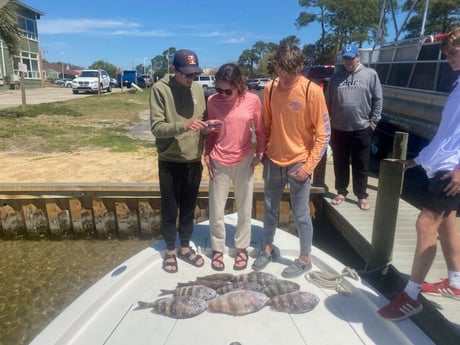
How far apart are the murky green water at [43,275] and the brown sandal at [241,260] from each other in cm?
222

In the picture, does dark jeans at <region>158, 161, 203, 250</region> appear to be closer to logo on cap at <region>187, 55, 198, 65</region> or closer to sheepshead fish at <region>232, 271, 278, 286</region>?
sheepshead fish at <region>232, 271, 278, 286</region>

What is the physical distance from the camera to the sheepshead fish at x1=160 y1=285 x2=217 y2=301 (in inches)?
120

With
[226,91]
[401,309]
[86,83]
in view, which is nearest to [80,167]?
[226,91]

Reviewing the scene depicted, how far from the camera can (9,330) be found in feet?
13.3

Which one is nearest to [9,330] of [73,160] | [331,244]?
[331,244]

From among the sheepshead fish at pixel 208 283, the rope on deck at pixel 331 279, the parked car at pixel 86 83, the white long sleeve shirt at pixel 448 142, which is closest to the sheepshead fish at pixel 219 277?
the sheepshead fish at pixel 208 283

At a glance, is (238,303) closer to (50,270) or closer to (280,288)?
(280,288)

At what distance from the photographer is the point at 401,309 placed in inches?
110

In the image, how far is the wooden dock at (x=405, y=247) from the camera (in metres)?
2.81

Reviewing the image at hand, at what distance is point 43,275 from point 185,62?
3604 millimetres

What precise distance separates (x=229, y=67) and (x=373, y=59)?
7.61m

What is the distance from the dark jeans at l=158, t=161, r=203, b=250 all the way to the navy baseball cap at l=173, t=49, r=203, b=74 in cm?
83

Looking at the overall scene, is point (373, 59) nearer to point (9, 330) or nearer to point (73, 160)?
point (73, 160)

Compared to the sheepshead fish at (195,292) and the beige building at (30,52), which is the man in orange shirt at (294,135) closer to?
the sheepshead fish at (195,292)
